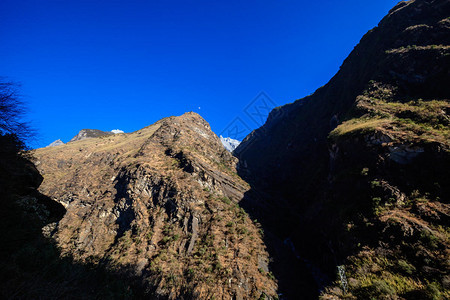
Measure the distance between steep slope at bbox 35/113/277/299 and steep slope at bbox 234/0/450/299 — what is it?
878 centimetres

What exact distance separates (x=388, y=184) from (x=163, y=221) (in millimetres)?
31574

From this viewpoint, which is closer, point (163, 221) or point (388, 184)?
point (388, 184)

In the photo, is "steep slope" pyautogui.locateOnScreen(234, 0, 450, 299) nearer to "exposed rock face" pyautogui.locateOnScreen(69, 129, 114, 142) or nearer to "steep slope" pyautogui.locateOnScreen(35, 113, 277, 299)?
"steep slope" pyautogui.locateOnScreen(35, 113, 277, 299)

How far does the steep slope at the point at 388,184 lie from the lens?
11.8 metres

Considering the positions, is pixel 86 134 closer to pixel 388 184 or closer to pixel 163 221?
pixel 163 221

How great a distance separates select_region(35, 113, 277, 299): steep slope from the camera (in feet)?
66.4

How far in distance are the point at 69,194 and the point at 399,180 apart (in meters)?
53.9

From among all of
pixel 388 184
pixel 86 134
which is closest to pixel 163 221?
pixel 388 184

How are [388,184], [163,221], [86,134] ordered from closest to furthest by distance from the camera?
1. [388,184]
2. [163,221]
3. [86,134]

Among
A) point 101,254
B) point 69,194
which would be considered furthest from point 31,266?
point 69,194

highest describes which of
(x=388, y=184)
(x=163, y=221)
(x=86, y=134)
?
(x=86, y=134)

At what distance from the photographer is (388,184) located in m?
17.2

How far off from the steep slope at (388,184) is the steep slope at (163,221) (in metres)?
8.78

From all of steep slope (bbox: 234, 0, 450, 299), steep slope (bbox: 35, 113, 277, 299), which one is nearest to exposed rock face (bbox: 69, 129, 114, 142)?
steep slope (bbox: 35, 113, 277, 299)
